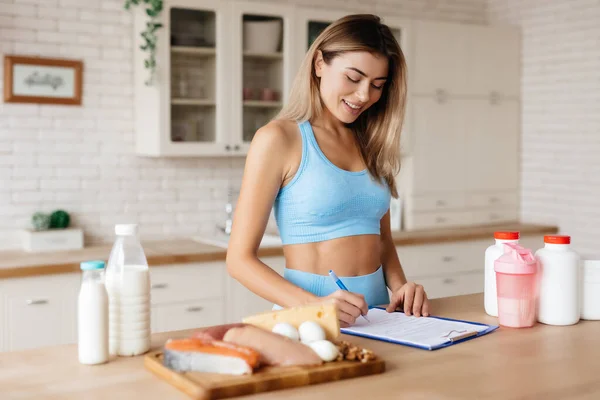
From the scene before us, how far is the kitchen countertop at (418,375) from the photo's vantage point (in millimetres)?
1453

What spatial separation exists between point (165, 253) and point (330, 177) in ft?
6.22

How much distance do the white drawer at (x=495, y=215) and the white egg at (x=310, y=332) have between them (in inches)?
151

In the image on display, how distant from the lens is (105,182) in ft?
14.4

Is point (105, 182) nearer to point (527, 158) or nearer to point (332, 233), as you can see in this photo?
point (332, 233)

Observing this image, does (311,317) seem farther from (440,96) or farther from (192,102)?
(440,96)

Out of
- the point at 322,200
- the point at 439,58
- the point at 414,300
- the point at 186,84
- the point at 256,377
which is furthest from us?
the point at 439,58

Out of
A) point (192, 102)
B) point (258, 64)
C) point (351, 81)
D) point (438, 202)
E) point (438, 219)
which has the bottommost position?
point (438, 219)

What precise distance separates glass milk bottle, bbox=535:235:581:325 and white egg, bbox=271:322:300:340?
2.57 ft

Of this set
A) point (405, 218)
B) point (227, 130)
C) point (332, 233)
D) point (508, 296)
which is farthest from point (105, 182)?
point (508, 296)

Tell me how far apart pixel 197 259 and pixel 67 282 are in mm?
661

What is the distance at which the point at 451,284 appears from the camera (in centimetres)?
→ 484

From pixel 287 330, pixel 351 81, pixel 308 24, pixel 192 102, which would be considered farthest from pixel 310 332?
pixel 308 24

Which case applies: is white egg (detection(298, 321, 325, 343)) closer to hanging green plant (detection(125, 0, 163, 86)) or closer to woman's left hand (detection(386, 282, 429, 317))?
woman's left hand (detection(386, 282, 429, 317))

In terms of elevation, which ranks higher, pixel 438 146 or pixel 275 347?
pixel 438 146
